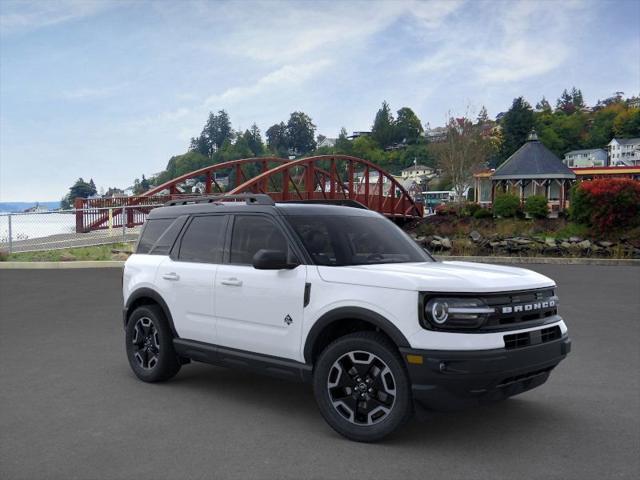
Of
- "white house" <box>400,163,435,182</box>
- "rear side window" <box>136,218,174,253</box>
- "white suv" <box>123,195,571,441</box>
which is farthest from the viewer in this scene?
"white house" <box>400,163,435,182</box>

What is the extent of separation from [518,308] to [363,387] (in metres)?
1.29

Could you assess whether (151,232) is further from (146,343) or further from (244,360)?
(244,360)

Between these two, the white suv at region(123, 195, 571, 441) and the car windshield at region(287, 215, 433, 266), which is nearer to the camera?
the white suv at region(123, 195, 571, 441)

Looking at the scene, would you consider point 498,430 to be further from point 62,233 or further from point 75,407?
point 62,233

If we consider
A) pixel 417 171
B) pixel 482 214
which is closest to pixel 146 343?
pixel 482 214

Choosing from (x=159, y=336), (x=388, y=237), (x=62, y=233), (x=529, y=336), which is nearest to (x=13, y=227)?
(x=62, y=233)

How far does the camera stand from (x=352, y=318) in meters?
4.89

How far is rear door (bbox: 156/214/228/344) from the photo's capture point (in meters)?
5.92

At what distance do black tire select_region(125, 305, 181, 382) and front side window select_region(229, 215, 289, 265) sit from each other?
48.3 inches

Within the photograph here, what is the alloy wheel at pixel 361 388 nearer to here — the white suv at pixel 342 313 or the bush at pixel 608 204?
the white suv at pixel 342 313

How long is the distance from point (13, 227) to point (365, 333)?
21.5 m

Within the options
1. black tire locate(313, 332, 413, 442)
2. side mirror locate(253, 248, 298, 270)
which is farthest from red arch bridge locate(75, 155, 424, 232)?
black tire locate(313, 332, 413, 442)

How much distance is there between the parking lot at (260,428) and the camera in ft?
14.1

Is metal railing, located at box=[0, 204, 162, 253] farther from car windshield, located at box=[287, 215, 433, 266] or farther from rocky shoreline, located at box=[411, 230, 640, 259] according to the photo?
car windshield, located at box=[287, 215, 433, 266]
